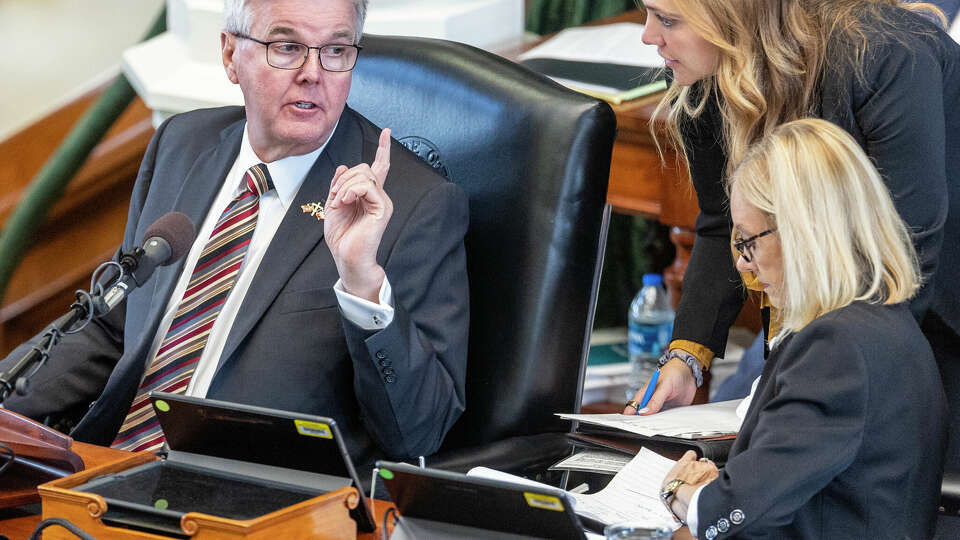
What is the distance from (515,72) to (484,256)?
272 mm

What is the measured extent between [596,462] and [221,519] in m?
0.56

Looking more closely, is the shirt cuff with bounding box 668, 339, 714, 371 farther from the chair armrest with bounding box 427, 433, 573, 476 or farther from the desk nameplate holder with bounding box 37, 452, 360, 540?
the desk nameplate holder with bounding box 37, 452, 360, 540

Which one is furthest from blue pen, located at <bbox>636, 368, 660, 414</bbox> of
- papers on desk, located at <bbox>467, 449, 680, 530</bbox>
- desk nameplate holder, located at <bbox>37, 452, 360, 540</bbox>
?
desk nameplate holder, located at <bbox>37, 452, 360, 540</bbox>

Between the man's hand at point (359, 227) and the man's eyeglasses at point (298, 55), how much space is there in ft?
0.87

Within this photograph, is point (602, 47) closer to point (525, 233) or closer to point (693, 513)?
point (525, 233)

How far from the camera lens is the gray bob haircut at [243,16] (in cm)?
178

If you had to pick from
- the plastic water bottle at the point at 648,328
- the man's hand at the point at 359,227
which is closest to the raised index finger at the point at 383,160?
the man's hand at the point at 359,227

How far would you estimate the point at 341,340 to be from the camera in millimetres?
1687

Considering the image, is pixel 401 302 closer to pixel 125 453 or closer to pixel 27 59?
pixel 125 453

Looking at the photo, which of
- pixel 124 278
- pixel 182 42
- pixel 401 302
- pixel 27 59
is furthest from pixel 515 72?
pixel 27 59

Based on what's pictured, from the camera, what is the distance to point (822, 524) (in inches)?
51.6

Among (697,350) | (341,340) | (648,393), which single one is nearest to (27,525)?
(341,340)

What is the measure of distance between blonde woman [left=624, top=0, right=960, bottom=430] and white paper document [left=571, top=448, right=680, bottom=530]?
0.29 metres

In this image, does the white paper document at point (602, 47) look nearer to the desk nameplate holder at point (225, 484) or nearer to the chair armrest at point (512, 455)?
the chair armrest at point (512, 455)
